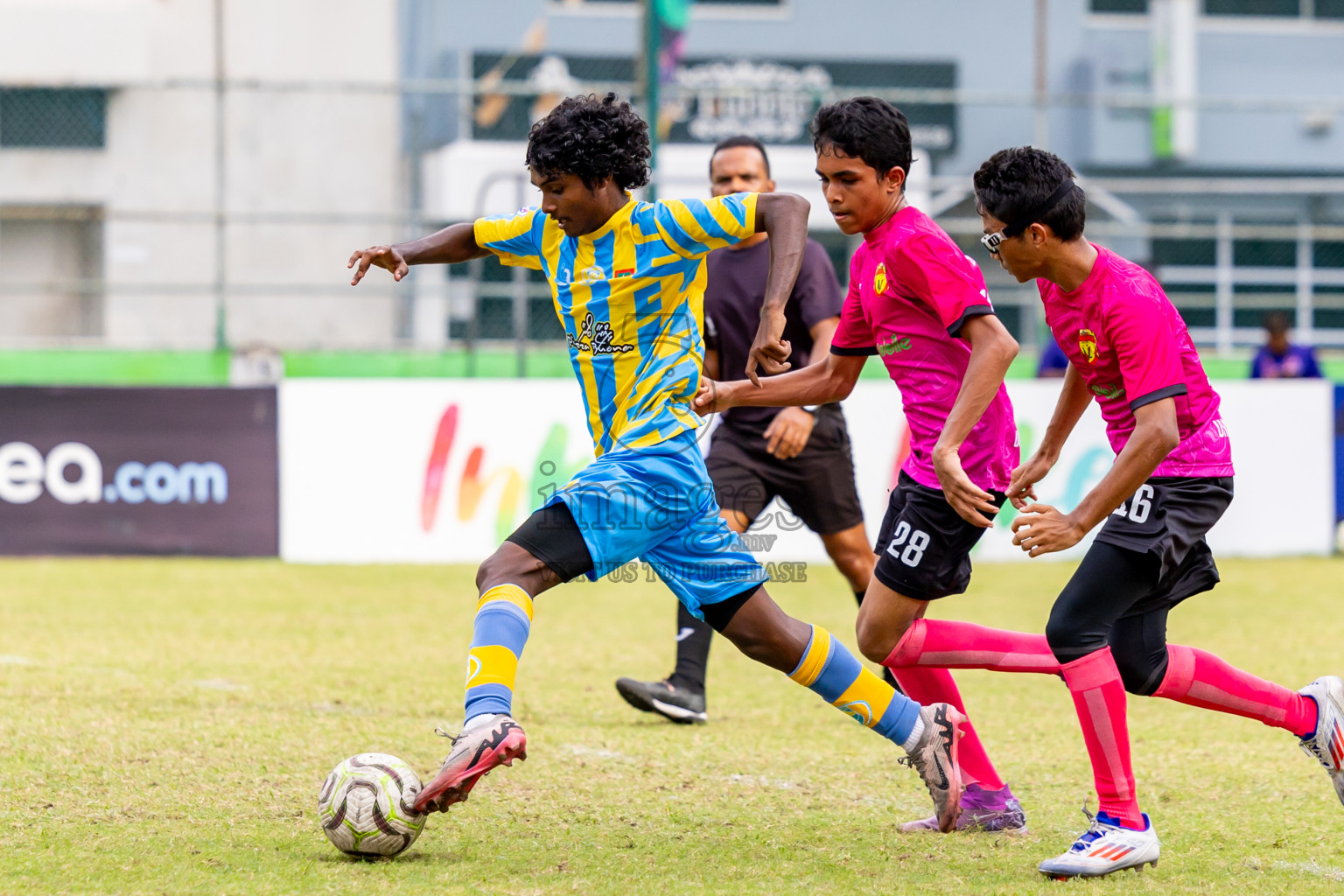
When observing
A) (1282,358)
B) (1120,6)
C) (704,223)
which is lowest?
(1282,358)

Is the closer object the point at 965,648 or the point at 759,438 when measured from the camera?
the point at 965,648

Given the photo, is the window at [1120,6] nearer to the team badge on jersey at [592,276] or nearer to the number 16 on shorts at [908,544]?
the number 16 on shorts at [908,544]

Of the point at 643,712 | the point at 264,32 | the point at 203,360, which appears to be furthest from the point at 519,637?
the point at 264,32

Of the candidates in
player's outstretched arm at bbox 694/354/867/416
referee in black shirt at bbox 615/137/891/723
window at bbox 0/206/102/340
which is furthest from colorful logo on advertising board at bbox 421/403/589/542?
window at bbox 0/206/102/340

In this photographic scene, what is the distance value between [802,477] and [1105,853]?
2.64m

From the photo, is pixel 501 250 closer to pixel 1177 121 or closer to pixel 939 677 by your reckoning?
pixel 939 677

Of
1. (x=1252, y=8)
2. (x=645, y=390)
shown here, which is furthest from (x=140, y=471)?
(x=1252, y=8)

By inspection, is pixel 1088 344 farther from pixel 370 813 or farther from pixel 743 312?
pixel 743 312

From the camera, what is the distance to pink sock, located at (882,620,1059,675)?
4328 mm

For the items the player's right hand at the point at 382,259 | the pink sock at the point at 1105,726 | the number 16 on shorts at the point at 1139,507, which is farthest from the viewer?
the player's right hand at the point at 382,259

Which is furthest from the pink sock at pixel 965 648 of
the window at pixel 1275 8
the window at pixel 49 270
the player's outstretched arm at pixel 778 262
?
the window at pixel 1275 8

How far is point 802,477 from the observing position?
19.9 feet

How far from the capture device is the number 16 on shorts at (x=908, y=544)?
4.16m

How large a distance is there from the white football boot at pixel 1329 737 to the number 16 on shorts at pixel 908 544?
111 cm
